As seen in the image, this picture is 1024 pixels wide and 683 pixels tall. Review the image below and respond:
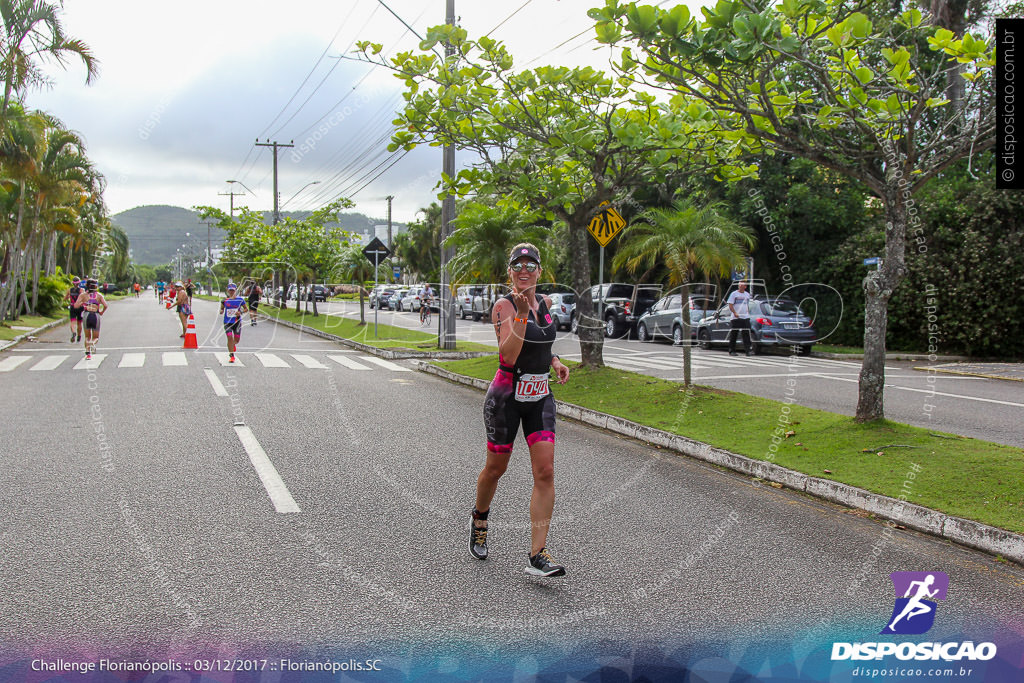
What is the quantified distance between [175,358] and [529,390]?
1461cm

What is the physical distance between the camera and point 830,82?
765cm

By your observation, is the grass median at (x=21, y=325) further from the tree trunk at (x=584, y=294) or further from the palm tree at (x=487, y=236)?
the tree trunk at (x=584, y=294)

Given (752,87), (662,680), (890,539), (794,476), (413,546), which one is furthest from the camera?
(752,87)

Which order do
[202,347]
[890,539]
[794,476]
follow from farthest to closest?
[202,347] → [794,476] → [890,539]

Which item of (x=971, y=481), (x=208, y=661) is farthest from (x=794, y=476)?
(x=208, y=661)

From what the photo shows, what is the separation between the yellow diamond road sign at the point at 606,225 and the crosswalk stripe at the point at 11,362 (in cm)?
1118

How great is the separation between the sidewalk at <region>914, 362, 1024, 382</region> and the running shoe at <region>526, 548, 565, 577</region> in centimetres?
1414

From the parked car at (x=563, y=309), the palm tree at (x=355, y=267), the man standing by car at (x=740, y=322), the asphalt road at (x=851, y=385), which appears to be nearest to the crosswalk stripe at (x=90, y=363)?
the asphalt road at (x=851, y=385)

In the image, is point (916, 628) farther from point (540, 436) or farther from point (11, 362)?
point (11, 362)

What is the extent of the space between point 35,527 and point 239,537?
1.42 metres

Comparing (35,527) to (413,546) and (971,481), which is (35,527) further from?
(971,481)

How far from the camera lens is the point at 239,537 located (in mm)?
5094

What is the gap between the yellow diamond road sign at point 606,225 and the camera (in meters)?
12.8

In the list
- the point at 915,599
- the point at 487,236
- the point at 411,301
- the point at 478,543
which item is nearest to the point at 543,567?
the point at 478,543
